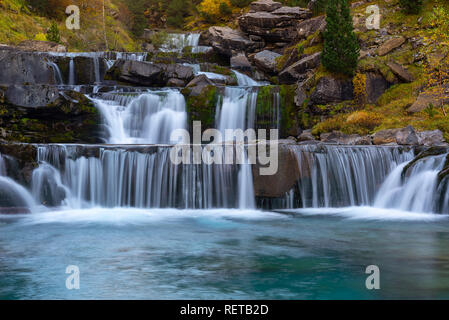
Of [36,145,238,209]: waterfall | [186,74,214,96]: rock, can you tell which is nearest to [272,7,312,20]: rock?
[186,74,214,96]: rock

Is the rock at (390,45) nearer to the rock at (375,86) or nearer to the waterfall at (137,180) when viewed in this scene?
the rock at (375,86)

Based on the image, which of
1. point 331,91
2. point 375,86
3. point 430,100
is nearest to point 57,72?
point 331,91

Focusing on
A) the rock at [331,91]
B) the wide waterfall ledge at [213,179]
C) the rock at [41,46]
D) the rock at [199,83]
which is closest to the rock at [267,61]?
the rock at [199,83]

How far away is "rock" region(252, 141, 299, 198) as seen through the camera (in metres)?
14.6

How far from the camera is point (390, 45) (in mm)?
23406

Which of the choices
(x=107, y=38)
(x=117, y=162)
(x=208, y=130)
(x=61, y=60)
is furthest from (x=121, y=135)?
(x=107, y=38)

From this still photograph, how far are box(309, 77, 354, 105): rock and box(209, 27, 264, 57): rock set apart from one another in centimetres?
1203

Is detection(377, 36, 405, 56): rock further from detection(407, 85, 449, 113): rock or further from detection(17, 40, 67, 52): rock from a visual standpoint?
detection(17, 40, 67, 52): rock

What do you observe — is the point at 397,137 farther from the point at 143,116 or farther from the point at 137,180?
the point at 143,116

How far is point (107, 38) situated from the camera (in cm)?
4866

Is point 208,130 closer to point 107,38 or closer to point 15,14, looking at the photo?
point 15,14

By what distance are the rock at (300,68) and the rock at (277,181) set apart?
1080cm

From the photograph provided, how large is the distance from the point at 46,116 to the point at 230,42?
1696 cm
